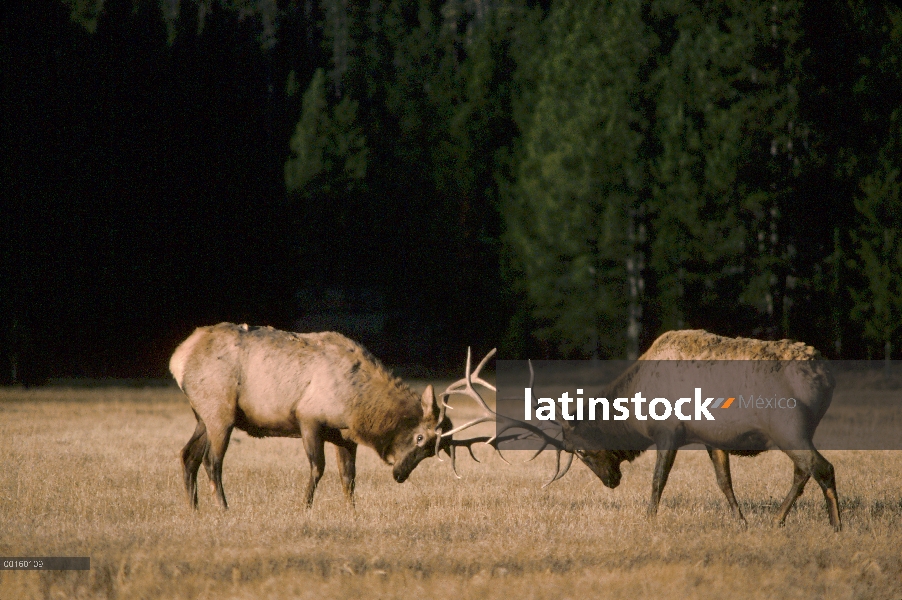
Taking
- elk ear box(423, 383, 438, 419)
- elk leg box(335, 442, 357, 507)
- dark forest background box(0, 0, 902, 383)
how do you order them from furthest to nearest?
dark forest background box(0, 0, 902, 383) → elk leg box(335, 442, 357, 507) → elk ear box(423, 383, 438, 419)

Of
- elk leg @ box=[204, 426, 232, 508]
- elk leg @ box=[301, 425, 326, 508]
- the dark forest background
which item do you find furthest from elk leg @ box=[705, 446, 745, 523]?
the dark forest background

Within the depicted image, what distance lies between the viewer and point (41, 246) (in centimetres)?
3084

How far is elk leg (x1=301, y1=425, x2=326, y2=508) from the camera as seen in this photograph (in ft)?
37.7

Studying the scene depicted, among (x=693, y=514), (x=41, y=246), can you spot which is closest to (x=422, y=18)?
(x=41, y=246)

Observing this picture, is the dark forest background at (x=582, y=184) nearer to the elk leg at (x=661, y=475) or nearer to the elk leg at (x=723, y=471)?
the elk leg at (x=723, y=471)

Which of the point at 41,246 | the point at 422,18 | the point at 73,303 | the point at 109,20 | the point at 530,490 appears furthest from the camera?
the point at 422,18

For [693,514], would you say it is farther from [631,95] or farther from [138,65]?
[138,65]

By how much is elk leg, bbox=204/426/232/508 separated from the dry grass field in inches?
11.5

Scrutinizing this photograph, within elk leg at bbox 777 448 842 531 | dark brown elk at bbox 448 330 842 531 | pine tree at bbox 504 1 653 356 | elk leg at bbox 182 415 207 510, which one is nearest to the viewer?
elk leg at bbox 777 448 842 531

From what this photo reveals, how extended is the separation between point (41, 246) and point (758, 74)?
73.7ft

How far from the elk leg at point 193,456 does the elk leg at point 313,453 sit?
1227 millimetres

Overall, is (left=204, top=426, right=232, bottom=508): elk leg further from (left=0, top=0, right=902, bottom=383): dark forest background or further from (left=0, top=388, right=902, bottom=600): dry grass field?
(left=0, top=0, right=902, bottom=383): dark forest background

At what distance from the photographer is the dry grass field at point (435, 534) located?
26.4 ft

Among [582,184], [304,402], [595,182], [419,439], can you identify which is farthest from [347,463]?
[582,184]
